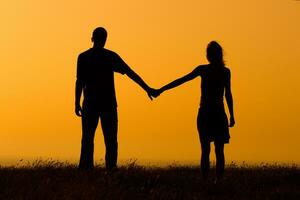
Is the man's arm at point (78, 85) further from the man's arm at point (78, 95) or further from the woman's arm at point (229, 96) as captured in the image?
the woman's arm at point (229, 96)

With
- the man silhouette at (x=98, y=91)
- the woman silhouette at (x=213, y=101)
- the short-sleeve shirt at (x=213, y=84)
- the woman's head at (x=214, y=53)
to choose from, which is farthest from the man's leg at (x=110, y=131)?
the woman's head at (x=214, y=53)

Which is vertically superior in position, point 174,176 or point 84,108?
point 84,108

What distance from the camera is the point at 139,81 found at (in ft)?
53.2

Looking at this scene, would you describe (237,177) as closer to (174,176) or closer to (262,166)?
(174,176)

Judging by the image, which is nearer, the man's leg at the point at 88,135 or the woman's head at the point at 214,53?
the woman's head at the point at 214,53

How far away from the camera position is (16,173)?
14555mm

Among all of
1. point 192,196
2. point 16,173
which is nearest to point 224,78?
point 192,196

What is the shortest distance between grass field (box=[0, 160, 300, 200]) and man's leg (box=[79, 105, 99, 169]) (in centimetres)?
34

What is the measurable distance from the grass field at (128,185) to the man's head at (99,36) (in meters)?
2.67

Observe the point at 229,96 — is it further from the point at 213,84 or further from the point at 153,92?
the point at 153,92

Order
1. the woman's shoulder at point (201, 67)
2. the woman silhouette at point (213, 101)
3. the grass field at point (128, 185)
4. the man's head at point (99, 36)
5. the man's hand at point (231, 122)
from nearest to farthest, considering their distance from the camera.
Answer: the grass field at point (128, 185) → the woman silhouette at point (213, 101) → the woman's shoulder at point (201, 67) → the man's head at point (99, 36) → the man's hand at point (231, 122)

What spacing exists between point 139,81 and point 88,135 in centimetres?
195

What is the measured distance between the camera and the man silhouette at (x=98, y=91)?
48.6ft

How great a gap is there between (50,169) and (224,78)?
4265 millimetres
